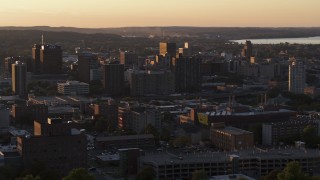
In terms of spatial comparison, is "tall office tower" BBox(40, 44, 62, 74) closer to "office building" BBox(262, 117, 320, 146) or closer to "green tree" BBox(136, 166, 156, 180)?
"office building" BBox(262, 117, 320, 146)

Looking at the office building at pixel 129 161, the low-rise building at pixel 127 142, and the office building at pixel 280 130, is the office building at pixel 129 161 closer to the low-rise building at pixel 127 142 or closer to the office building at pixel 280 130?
the low-rise building at pixel 127 142

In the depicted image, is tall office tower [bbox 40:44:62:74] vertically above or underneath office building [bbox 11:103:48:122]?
above

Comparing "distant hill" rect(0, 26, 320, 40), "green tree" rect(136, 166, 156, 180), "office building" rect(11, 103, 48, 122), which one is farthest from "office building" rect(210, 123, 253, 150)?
"distant hill" rect(0, 26, 320, 40)

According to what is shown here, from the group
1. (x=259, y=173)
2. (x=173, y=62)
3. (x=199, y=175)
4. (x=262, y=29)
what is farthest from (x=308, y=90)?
(x=262, y=29)

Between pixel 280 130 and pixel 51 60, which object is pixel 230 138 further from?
pixel 51 60

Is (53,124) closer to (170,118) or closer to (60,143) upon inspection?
(60,143)

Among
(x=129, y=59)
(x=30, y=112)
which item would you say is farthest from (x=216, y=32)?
(x=30, y=112)
